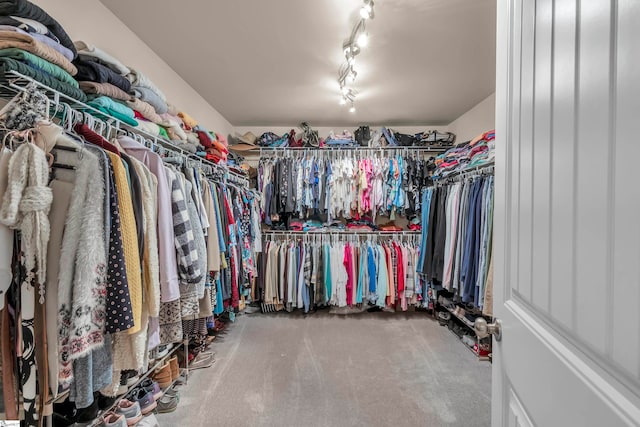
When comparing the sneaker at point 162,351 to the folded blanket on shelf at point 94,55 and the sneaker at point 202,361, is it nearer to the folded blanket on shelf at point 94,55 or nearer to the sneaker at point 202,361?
the sneaker at point 202,361

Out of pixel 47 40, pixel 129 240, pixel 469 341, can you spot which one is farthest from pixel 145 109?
pixel 469 341

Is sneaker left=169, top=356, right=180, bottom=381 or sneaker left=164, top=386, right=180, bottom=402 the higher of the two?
sneaker left=169, top=356, right=180, bottom=381

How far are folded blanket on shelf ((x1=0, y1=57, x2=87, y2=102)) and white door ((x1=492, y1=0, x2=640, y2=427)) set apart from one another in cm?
152

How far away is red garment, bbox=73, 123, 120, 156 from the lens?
111 centimetres

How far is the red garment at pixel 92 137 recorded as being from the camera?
111cm

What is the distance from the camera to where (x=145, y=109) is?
157cm

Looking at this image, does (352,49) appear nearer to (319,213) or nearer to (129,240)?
(129,240)

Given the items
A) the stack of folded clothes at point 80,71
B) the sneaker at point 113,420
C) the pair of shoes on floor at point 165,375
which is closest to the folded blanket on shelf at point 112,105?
the stack of folded clothes at point 80,71

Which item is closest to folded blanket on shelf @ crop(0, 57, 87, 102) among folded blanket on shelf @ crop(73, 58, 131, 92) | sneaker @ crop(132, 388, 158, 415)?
folded blanket on shelf @ crop(73, 58, 131, 92)

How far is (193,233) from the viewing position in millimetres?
1528

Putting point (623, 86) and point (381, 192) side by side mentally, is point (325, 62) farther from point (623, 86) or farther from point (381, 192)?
point (623, 86)

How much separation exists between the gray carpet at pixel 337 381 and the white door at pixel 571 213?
50.0 inches

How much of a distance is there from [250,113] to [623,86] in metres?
3.41

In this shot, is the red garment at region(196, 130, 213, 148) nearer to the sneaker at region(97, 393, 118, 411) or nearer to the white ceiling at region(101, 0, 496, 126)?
the white ceiling at region(101, 0, 496, 126)
